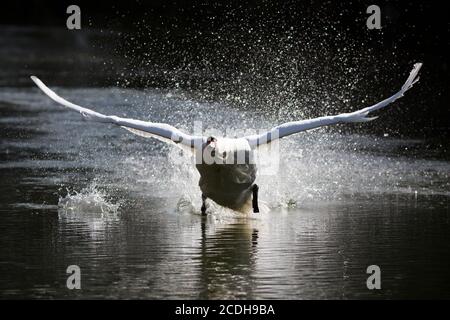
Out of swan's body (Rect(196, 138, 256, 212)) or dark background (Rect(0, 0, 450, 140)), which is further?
dark background (Rect(0, 0, 450, 140))

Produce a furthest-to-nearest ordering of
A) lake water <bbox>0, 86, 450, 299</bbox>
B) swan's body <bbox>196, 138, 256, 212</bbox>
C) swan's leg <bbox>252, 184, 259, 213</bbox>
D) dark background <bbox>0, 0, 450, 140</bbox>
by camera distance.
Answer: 1. dark background <bbox>0, 0, 450, 140</bbox>
2. swan's leg <bbox>252, 184, 259, 213</bbox>
3. swan's body <bbox>196, 138, 256, 212</bbox>
4. lake water <bbox>0, 86, 450, 299</bbox>

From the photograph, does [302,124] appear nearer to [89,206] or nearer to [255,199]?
[255,199]

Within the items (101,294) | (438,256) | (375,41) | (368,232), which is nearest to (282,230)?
(368,232)

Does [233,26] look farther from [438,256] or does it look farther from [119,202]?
[438,256]

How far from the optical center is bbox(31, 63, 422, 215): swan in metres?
16.1

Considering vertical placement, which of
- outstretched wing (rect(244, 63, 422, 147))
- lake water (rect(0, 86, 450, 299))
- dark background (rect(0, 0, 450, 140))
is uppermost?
dark background (rect(0, 0, 450, 140))

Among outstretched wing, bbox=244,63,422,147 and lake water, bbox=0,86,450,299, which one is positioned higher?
outstretched wing, bbox=244,63,422,147

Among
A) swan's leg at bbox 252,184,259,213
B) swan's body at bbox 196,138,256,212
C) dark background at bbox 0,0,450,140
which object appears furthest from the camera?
dark background at bbox 0,0,450,140

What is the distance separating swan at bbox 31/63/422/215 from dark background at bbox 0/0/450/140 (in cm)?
727

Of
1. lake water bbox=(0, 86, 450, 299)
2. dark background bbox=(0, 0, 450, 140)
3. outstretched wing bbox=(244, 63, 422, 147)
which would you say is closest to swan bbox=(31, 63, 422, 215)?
outstretched wing bbox=(244, 63, 422, 147)

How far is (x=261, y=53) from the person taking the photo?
2925 centimetres

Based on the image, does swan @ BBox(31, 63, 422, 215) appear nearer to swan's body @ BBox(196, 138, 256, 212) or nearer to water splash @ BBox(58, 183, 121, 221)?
swan's body @ BBox(196, 138, 256, 212)

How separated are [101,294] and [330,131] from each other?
11128 millimetres
